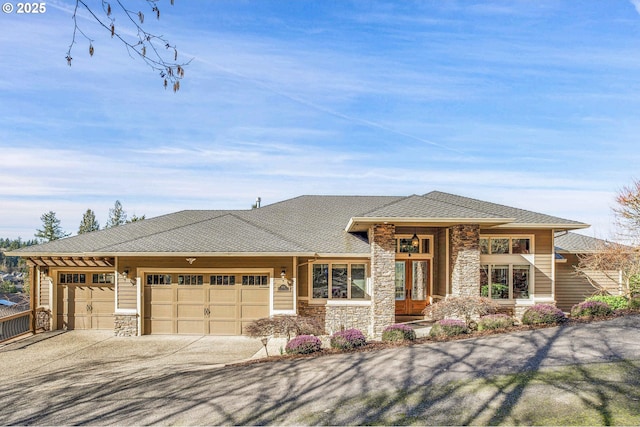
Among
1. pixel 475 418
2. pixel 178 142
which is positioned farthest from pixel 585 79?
pixel 178 142

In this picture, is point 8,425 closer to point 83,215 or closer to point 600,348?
point 600,348

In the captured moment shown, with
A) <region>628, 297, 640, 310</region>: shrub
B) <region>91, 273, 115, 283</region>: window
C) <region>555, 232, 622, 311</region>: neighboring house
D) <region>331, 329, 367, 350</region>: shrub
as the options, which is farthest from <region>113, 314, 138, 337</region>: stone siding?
<region>555, 232, 622, 311</region>: neighboring house

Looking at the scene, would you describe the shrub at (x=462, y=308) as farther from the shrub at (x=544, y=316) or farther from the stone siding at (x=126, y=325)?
the stone siding at (x=126, y=325)

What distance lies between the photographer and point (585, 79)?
1566 cm

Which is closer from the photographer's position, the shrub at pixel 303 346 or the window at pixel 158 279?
the shrub at pixel 303 346

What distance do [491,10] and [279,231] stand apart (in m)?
9.99

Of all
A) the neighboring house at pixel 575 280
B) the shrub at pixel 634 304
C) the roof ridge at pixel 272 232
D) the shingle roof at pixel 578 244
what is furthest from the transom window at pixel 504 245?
the roof ridge at pixel 272 232

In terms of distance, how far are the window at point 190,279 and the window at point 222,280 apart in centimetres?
36

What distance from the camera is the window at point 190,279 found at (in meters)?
14.4

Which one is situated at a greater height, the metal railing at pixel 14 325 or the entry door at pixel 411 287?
the entry door at pixel 411 287

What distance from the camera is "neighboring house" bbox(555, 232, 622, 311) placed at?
17.3 m

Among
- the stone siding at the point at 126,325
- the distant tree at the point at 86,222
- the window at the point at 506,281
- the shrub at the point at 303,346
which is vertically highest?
the distant tree at the point at 86,222

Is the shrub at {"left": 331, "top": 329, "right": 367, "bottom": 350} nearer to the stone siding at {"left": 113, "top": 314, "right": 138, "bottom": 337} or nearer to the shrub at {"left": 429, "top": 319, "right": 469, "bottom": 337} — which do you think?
the shrub at {"left": 429, "top": 319, "right": 469, "bottom": 337}

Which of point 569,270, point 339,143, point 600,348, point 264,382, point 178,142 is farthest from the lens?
point 339,143
